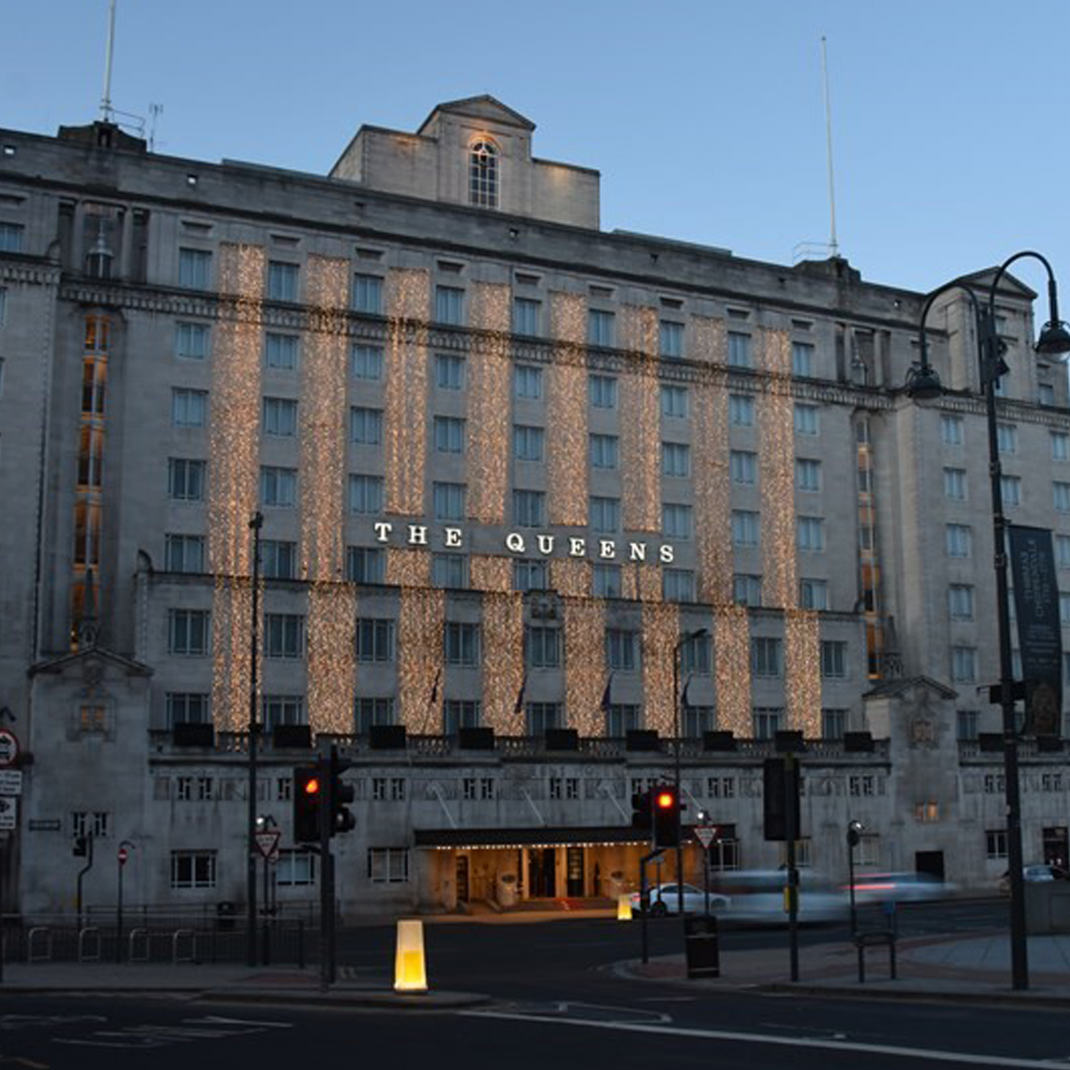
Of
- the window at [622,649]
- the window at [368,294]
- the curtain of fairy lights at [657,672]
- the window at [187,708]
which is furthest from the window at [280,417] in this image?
the curtain of fairy lights at [657,672]

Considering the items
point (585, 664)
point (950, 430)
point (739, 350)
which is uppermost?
point (739, 350)

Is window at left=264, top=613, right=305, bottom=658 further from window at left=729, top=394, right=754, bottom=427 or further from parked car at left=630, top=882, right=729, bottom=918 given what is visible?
window at left=729, top=394, right=754, bottom=427

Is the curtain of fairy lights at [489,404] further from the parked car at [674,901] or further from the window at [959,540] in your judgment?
the window at [959,540]

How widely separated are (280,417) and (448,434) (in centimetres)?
834

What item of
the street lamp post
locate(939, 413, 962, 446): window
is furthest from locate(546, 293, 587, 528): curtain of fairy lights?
the street lamp post

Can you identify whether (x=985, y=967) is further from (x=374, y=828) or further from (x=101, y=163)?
(x=101, y=163)

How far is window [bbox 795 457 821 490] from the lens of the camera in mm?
83562

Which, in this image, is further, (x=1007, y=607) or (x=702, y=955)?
(x=702, y=955)

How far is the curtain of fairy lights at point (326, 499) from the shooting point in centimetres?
6912

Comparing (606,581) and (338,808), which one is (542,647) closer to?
(606,581)

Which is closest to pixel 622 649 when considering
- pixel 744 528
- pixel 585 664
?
pixel 585 664

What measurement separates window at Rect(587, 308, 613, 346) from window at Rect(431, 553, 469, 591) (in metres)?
13.9

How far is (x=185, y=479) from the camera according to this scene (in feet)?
228

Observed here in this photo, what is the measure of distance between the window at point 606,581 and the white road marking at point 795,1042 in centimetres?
5267
